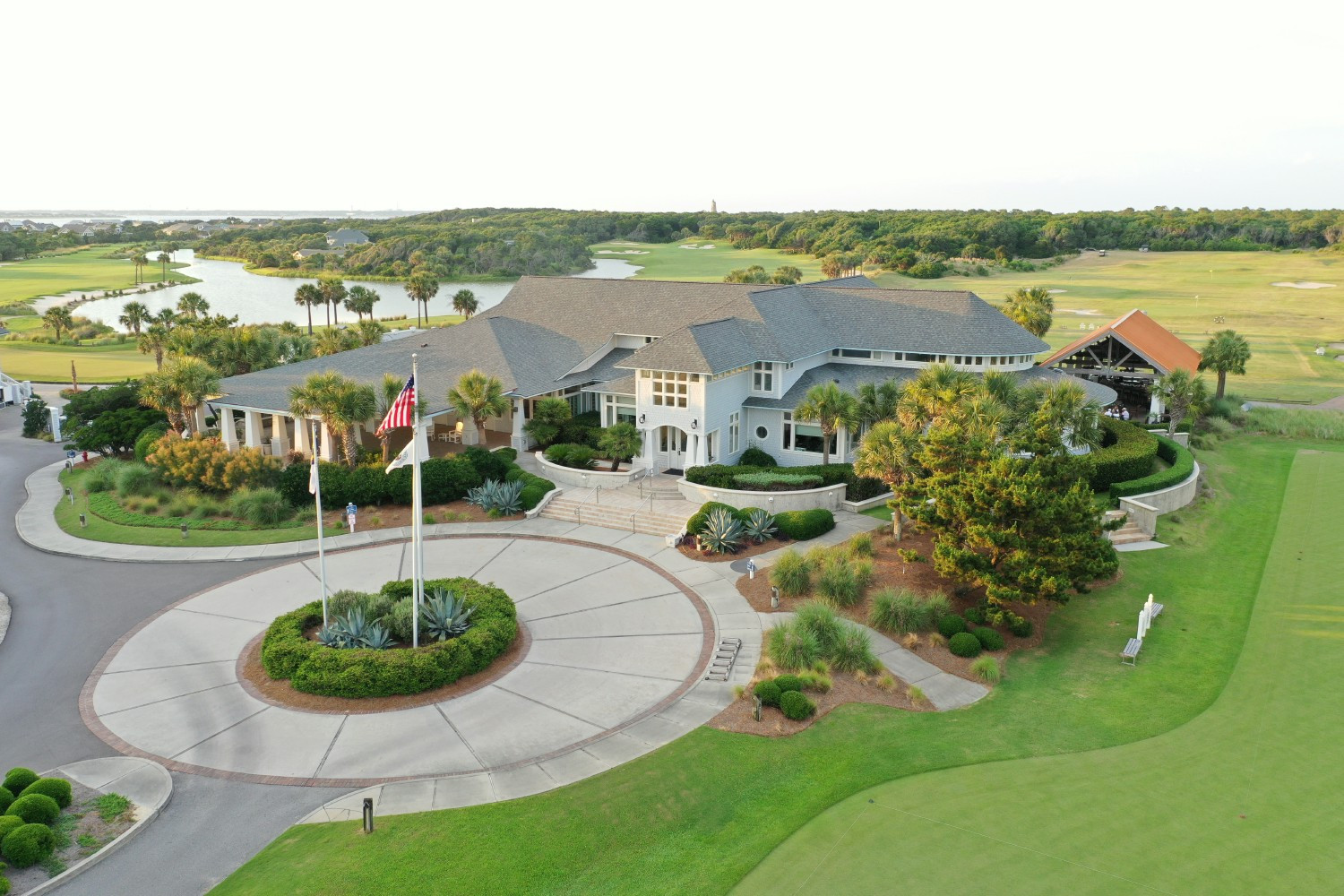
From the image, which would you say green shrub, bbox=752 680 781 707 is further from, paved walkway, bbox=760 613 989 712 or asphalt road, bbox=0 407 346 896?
asphalt road, bbox=0 407 346 896

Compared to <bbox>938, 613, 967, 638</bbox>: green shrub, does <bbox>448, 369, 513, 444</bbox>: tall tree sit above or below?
above

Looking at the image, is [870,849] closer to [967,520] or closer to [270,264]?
[967,520]

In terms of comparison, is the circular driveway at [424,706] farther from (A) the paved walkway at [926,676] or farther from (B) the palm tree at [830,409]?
(B) the palm tree at [830,409]

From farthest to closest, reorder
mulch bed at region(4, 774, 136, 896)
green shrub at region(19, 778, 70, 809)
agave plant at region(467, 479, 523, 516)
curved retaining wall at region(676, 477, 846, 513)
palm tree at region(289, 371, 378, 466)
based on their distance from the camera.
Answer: palm tree at region(289, 371, 378, 466), agave plant at region(467, 479, 523, 516), curved retaining wall at region(676, 477, 846, 513), green shrub at region(19, 778, 70, 809), mulch bed at region(4, 774, 136, 896)

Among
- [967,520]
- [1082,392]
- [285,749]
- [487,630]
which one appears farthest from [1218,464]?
[285,749]

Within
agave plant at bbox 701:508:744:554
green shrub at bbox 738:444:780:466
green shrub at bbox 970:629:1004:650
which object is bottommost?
green shrub at bbox 970:629:1004:650

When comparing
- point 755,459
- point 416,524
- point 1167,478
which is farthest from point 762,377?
point 416,524

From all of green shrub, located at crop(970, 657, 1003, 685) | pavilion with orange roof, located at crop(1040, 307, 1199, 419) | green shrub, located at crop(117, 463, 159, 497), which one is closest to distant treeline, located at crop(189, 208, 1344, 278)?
pavilion with orange roof, located at crop(1040, 307, 1199, 419)
